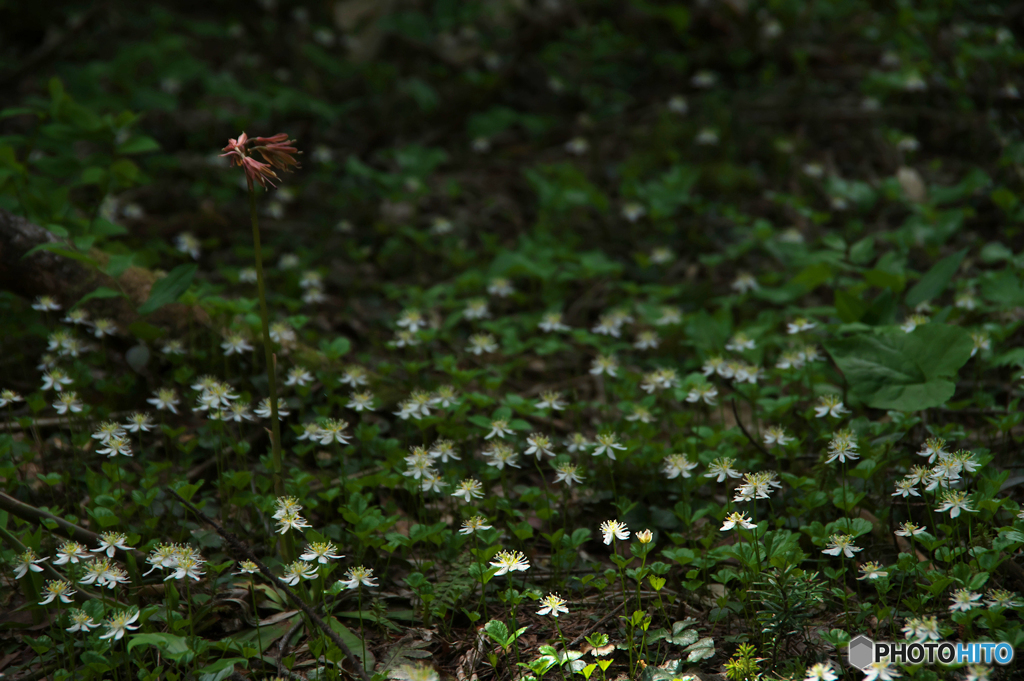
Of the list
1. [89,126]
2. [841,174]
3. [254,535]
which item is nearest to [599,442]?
[254,535]

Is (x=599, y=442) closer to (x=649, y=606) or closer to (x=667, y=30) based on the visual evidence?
(x=649, y=606)

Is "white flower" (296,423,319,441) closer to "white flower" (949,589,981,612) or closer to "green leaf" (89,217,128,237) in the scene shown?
"green leaf" (89,217,128,237)

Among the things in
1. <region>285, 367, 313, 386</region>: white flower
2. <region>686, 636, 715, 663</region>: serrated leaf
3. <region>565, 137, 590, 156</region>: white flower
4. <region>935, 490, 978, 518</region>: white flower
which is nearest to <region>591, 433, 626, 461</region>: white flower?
<region>686, 636, 715, 663</region>: serrated leaf

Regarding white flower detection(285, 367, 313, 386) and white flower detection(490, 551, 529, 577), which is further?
white flower detection(285, 367, 313, 386)

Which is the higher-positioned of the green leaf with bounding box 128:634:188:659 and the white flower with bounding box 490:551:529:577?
the green leaf with bounding box 128:634:188:659

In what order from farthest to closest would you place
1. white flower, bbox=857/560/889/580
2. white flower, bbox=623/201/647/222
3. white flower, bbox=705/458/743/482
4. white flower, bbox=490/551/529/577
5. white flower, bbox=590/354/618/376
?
white flower, bbox=623/201/647/222 → white flower, bbox=590/354/618/376 → white flower, bbox=705/458/743/482 → white flower, bbox=490/551/529/577 → white flower, bbox=857/560/889/580
